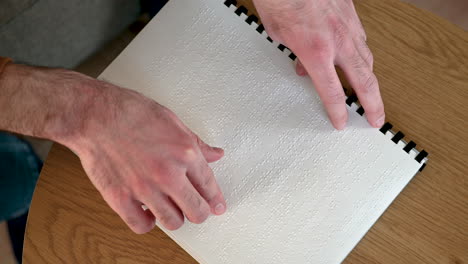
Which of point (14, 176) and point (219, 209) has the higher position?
point (219, 209)

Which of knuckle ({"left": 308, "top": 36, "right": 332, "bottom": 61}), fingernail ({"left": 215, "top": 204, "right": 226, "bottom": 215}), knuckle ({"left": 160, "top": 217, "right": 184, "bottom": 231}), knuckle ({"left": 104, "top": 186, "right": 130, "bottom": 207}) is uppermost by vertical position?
knuckle ({"left": 308, "top": 36, "right": 332, "bottom": 61})

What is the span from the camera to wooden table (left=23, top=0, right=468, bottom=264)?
73cm

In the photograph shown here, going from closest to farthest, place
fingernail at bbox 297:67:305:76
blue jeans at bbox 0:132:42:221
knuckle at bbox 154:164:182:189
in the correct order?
knuckle at bbox 154:164:182:189
fingernail at bbox 297:67:305:76
blue jeans at bbox 0:132:42:221

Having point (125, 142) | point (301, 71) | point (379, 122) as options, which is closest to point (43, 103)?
point (125, 142)

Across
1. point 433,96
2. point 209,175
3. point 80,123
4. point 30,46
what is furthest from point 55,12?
point 433,96

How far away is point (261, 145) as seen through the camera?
29.6 inches

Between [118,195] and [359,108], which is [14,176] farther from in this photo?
[359,108]

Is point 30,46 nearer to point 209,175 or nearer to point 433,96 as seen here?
point 209,175

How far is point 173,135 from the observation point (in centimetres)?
70

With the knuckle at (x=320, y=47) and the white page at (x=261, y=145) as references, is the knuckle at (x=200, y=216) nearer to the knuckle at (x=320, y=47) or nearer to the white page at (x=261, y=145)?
the white page at (x=261, y=145)

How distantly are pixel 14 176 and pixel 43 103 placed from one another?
0.40m

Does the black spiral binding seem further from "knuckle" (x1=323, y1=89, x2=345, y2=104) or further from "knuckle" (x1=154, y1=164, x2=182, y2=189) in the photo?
"knuckle" (x1=154, y1=164, x2=182, y2=189)

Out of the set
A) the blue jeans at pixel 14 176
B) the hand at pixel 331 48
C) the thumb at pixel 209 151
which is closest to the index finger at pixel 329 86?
the hand at pixel 331 48

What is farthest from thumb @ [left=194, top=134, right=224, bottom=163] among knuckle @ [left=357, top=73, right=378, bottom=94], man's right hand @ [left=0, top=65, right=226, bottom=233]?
knuckle @ [left=357, top=73, right=378, bottom=94]
